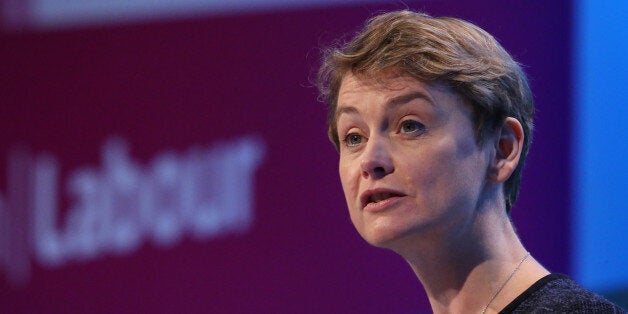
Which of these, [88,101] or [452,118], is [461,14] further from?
[452,118]

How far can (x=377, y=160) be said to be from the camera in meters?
1.40

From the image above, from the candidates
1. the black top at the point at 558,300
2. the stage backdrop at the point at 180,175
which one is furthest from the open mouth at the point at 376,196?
the stage backdrop at the point at 180,175

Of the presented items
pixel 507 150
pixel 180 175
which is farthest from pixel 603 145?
pixel 507 150

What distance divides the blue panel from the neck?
1.74 metres

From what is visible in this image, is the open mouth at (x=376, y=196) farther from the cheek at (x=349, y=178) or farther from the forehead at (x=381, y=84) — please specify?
the forehead at (x=381, y=84)

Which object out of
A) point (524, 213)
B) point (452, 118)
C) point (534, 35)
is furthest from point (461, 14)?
point (452, 118)

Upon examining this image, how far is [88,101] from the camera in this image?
269cm

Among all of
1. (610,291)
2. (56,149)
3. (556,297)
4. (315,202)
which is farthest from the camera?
(610,291)

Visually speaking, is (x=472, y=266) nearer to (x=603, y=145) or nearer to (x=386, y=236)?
(x=386, y=236)

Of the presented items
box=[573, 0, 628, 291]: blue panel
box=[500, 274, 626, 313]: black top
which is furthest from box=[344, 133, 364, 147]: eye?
box=[573, 0, 628, 291]: blue panel

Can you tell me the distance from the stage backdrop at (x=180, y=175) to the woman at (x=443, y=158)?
131cm

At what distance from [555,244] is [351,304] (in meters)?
0.76

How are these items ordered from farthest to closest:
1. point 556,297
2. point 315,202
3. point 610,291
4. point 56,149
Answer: point 610,291 → point 315,202 → point 56,149 → point 556,297

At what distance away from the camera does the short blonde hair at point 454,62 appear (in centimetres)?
142
